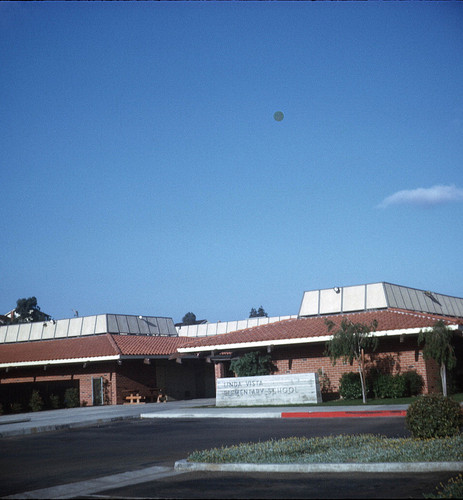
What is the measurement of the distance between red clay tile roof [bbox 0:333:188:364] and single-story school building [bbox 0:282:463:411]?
9 cm

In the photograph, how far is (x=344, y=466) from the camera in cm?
952

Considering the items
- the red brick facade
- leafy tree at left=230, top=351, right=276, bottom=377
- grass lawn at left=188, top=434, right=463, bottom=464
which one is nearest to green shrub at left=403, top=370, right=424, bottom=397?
leafy tree at left=230, top=351, right=276, bottom=377

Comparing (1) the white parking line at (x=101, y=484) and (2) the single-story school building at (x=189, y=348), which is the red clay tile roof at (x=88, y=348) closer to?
(2) the single-story school building at (x=189, y=348)

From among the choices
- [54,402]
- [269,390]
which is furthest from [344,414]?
[54,402]

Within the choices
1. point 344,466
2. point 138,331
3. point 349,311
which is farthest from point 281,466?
point 138,331

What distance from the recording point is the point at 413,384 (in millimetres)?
26750

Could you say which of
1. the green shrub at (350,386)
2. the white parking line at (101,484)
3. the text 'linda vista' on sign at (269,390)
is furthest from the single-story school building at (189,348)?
the white parking line at (101,484)

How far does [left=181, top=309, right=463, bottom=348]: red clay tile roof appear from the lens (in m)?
27.0

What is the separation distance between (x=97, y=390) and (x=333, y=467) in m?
29.3

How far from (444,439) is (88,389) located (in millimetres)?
28973

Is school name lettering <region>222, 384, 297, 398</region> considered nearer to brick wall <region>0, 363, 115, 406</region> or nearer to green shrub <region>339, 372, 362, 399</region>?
green shrub <region>339, 372, 362, 399</region>

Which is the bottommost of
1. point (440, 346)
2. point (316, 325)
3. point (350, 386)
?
point (350, 386)

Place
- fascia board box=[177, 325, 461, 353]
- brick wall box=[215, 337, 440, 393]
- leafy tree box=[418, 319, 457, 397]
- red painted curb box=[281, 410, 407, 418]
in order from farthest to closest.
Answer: brick wall box=[215, 337, 440, 393] → fascia board box=[177, 325, 461, 353] → leafy tree box=[418, 319, 457, 397] → red painted curb box=[281, 410, 407, 418]

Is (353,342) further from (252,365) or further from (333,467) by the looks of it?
(333,467)
